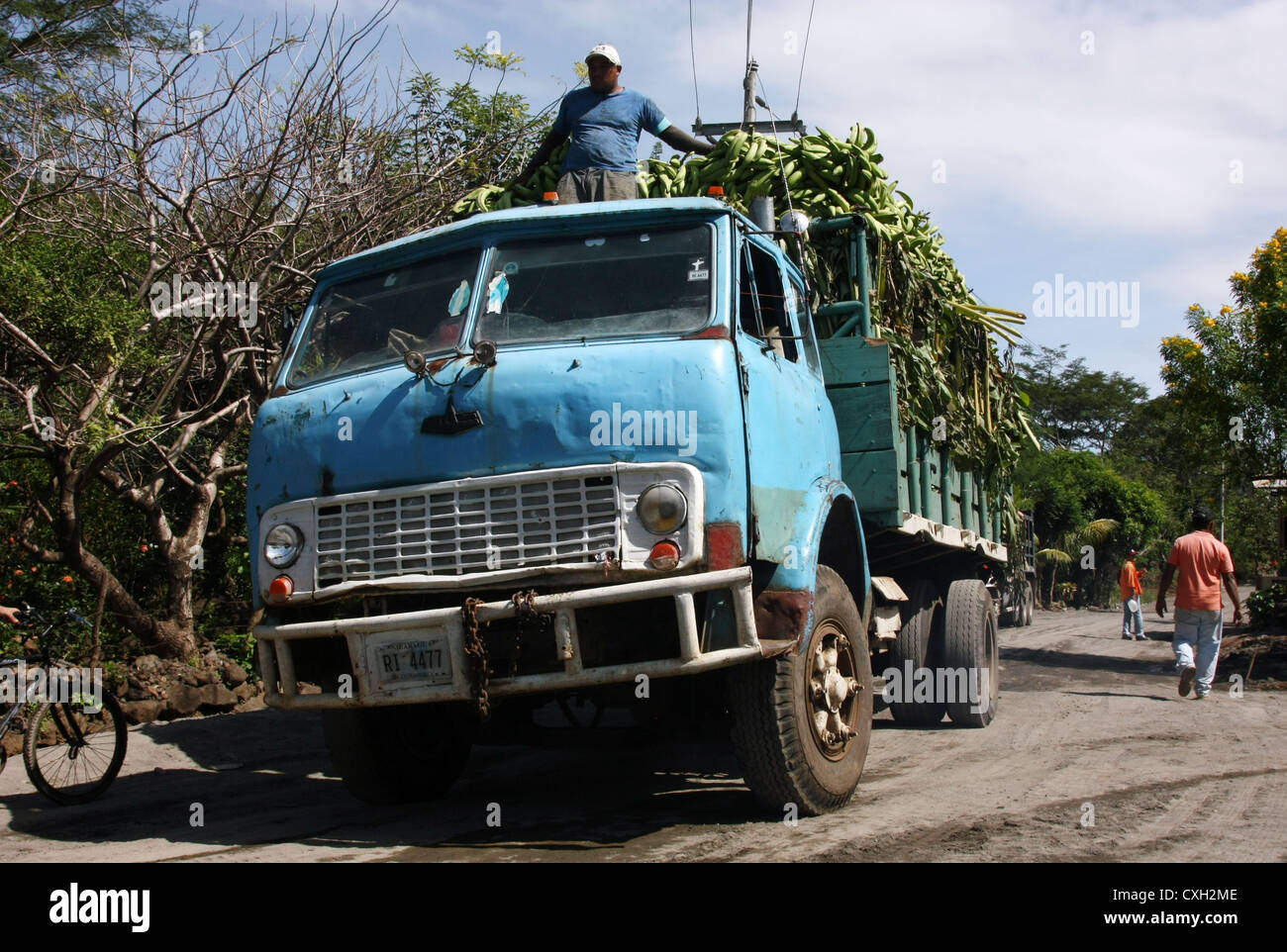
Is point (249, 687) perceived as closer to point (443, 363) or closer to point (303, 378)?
point (303, 378)

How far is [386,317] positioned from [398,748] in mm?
2070

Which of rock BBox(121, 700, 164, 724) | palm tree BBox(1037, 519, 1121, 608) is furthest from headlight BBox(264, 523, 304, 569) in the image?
palm tree BBox(1037, 519, 1121, 608)

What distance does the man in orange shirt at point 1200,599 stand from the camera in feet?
32.4

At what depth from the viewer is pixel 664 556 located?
4246mm

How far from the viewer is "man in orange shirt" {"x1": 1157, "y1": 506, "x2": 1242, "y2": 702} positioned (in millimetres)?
9891

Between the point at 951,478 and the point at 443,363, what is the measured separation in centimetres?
446

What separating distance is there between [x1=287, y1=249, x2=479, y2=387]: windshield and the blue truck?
13mm

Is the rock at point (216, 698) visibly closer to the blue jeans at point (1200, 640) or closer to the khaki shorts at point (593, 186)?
the khaki shorts at point (593, 186)

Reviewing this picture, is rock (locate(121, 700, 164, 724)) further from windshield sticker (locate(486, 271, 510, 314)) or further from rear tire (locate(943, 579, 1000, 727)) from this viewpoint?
rear tire (locate(943, 579, 1000, 727))

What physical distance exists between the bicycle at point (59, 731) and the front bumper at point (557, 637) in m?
2.30

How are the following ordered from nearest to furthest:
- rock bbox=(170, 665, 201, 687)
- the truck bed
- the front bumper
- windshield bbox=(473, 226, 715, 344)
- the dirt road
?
1. the front bumper
2. the dirt road
3. windshield bbox=(473, 226, 715, 344)
4. the truck bed
5. rock bbox=(170, 665, 201, 687)

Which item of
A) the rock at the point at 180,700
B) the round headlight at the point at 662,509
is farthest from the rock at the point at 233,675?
the round headlight at the point at 662,509

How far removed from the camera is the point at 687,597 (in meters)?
4.20
